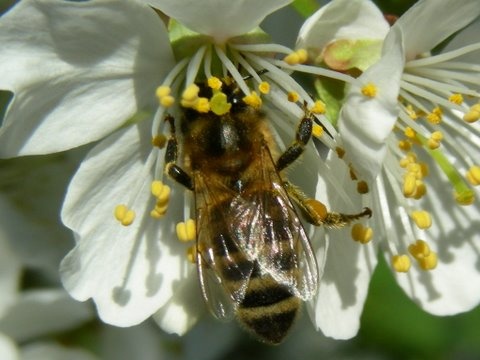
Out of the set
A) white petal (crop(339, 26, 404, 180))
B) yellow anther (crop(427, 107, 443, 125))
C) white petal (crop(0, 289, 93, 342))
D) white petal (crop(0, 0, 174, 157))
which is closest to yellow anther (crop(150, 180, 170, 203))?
white petal (crop(0, 0, 174, 157))

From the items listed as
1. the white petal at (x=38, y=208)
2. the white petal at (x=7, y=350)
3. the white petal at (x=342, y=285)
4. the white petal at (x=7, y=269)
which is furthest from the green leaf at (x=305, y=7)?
the white petal at (x=7, y=350)

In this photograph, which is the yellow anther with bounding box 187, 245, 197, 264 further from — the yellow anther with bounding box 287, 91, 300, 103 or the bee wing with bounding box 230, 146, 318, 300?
the yellow anther with bounding box 287, 91, 300, 103

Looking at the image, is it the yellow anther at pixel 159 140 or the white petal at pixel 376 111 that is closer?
the white petal at pixel 376 111

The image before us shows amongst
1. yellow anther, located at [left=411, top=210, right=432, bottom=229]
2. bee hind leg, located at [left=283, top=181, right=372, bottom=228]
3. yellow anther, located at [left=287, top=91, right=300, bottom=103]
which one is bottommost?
yellow anther, located at [left=411, top=210, right=432, bottom=229]

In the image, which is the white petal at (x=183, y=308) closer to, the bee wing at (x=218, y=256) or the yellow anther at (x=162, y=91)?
the bee wing at (x=218, y=256)

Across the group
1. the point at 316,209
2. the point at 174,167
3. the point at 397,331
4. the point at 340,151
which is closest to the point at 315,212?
the point at 316,209

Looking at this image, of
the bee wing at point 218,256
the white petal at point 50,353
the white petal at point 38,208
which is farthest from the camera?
the white petal at point 50,353

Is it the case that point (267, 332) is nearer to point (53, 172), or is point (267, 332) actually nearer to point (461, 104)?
point (461, 104)

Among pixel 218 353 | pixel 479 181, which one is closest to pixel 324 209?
pixel 479 181
